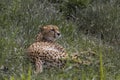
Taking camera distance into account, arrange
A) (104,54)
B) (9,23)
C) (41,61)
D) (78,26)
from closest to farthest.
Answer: (41,61)
(104,54)
(9,23)
(78,26)

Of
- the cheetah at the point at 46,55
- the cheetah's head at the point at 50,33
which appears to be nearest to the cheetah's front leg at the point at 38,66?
the cheetah at the point at 46,55

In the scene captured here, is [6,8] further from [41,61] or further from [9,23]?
[41,61]

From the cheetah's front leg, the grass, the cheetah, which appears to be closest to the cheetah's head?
the cheetah

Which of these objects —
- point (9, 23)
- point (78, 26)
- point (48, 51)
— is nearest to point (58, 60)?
point (48, 51)

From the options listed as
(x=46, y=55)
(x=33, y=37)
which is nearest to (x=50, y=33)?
(x=46, y=55)

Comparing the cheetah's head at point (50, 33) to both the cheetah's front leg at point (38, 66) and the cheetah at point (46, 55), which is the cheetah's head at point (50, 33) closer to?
the cheetah at point (46, 55)

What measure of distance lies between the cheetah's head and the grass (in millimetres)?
350

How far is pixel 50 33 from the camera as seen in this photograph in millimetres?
7125

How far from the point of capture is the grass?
19.9 feet

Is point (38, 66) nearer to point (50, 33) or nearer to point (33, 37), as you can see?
point (50, 33)

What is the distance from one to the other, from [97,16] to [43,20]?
6.05 feet

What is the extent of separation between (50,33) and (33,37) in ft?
3.94

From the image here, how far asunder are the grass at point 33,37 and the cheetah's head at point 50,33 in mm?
350

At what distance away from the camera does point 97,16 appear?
1092 cm
